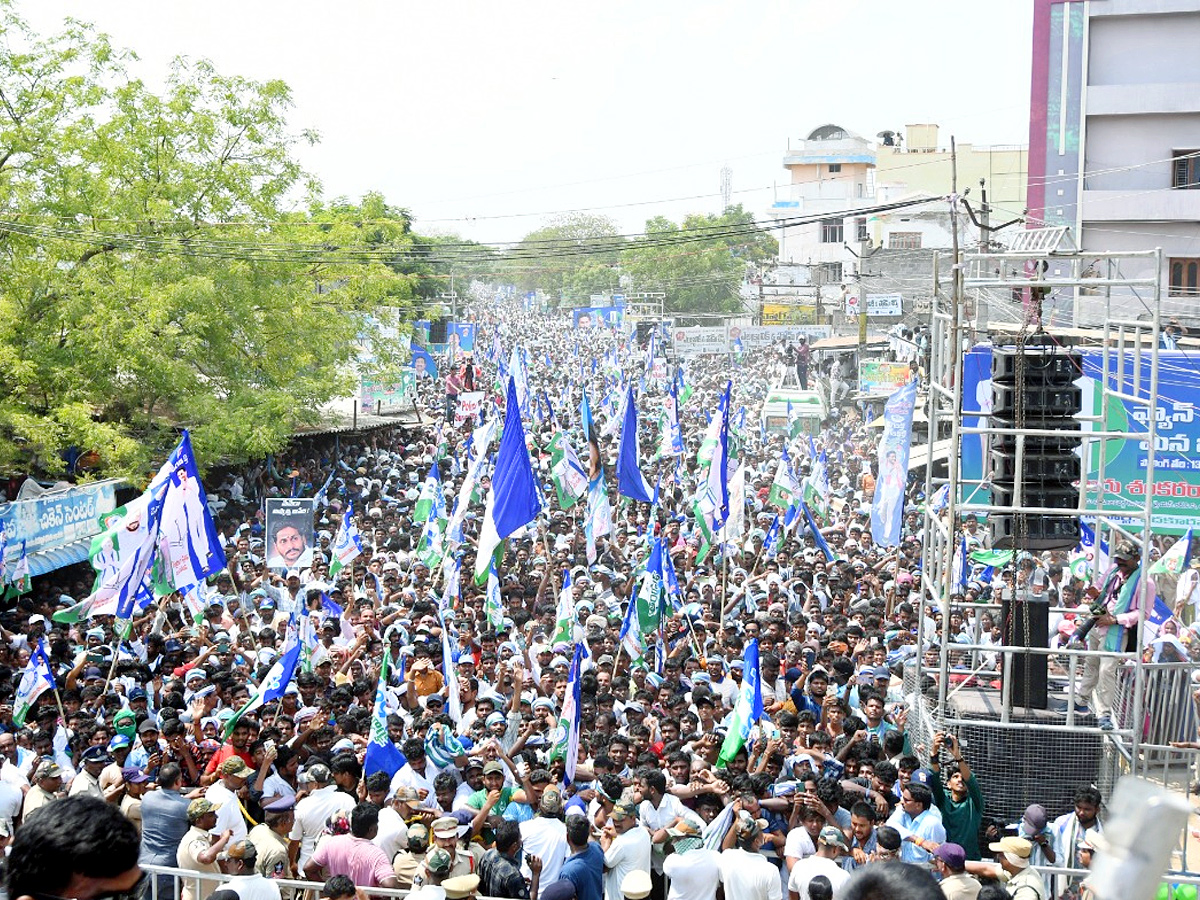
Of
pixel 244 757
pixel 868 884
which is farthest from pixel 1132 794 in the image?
pixel 244 757

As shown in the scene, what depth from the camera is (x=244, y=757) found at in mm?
8328

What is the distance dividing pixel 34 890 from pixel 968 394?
16.8 metres

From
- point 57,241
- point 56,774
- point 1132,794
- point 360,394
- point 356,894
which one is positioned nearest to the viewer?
point 1132,794

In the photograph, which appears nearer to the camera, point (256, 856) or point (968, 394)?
point (256, 856)

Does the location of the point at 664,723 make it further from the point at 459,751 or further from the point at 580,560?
the point at 580,560

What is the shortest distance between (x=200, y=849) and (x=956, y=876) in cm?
370

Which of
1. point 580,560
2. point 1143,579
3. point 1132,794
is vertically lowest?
point 580,560

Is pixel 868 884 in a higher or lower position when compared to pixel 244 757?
higher

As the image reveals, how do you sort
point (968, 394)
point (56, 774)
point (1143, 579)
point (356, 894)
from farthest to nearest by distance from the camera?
point (968, 394)
point (1143, 579)
point (56, 774)
point (356, 894)

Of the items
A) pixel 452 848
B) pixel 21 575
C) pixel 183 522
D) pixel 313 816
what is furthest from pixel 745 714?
pixel 21 575

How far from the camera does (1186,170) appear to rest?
31.7 metres

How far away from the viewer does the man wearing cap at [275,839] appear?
715 cm

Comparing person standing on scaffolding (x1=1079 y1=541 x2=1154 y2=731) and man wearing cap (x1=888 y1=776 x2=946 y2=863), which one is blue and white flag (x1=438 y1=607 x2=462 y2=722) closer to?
man wearing cap (x1=888 y1=776 x2=946 y2=863)

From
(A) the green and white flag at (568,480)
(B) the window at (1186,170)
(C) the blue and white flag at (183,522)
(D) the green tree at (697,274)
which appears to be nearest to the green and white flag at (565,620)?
(C) the blue and white flag at (183,522)
